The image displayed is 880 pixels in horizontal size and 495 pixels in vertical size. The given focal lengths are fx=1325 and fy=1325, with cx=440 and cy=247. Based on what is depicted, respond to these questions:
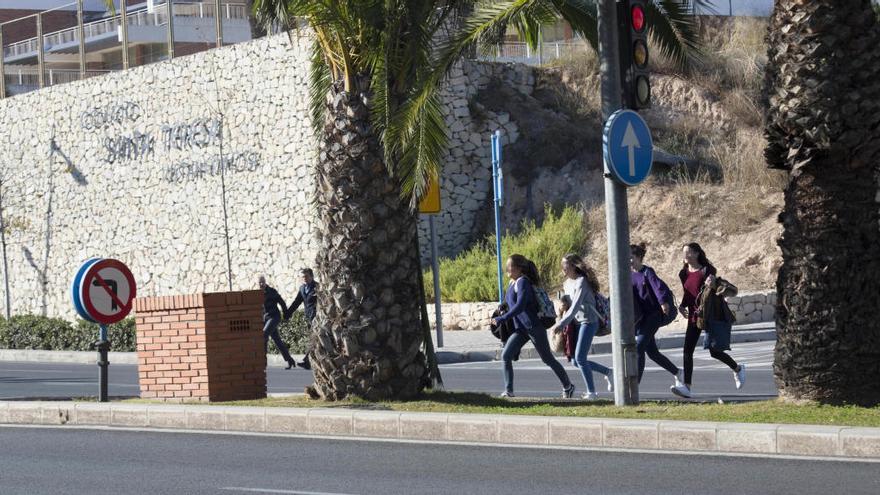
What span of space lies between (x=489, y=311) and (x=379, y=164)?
15.7 meters

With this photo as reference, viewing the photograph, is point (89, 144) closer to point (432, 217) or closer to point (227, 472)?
point (432, 217)

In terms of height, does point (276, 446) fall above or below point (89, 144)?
below

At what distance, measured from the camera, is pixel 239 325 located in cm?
1366

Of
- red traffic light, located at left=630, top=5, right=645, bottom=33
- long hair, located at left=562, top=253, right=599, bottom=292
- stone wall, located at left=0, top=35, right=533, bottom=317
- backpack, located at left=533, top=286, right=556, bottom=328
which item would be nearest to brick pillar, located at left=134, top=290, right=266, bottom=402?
backpack, located at left=533, top=286, right=556, bottom=328

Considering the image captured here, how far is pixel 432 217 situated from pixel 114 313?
11268 mm

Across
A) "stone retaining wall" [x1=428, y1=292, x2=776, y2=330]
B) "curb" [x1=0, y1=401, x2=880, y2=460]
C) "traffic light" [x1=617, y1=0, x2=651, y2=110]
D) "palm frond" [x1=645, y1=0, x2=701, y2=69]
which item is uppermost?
"palm frond" [x1=645, y1=0, x2=701, y2=69]

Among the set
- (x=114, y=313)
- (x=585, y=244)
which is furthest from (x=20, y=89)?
(x=114, y=313)

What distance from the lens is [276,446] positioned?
11.1 m

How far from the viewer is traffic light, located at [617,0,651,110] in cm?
1176

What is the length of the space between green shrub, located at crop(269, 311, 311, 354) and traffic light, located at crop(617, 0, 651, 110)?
1431 cm

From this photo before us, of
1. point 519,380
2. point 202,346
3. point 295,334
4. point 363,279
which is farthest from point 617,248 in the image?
point 295,334

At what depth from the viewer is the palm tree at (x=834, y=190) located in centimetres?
1090

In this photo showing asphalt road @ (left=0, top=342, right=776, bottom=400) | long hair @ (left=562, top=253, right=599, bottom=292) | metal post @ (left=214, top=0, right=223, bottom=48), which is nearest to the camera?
long hair @ (left=562, top=253, right=599, bottom=292)

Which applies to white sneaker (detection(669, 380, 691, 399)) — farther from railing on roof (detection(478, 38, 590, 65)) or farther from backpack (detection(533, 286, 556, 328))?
railing on roof (detection(478, 38, 590, 65))
